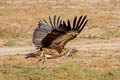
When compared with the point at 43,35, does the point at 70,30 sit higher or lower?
higher

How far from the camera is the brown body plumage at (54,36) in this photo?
8.69m

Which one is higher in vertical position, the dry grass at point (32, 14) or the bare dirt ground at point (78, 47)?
the bare dirt ground at point (78, 47)

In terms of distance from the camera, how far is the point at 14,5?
36938 mm

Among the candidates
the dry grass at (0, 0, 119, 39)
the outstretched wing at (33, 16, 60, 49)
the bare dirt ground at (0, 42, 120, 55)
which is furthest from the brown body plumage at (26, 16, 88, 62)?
the dry grass at (0, 0, 119, 39)

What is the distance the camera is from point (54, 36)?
9062 mm

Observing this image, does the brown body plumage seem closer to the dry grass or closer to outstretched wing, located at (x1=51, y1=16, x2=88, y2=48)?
outstretched wing, located at (x1=51, y1=16, x2=88, y2=48)

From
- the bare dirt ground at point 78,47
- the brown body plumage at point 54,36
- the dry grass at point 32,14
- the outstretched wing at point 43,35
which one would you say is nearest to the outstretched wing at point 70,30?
the brown body plumage at point 54,36

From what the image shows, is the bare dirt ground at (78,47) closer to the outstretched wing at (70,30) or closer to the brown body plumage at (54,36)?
the brown body plumage at (54,36)

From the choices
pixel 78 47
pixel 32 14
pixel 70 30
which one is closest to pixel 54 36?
pixel 70 30

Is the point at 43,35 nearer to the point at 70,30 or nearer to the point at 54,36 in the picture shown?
the point at 54,36

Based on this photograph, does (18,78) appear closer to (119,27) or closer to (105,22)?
(119,27)

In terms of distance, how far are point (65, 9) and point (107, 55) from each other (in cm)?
1960

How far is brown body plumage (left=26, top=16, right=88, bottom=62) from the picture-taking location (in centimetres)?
869

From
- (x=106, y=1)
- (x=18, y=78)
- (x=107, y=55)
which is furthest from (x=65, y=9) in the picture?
(x=18, y=78)
